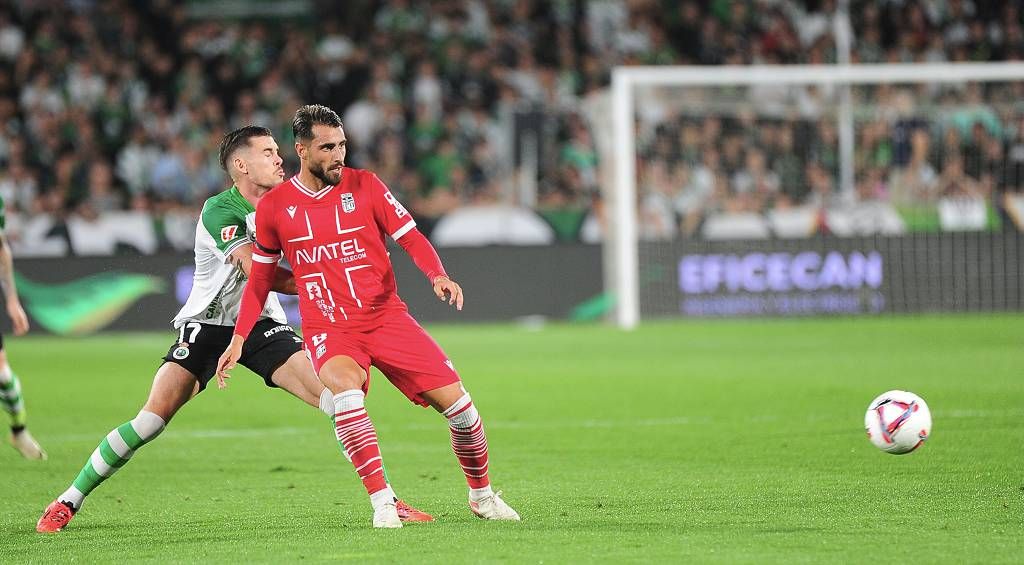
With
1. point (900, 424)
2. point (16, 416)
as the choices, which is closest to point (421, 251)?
point (900, 424)

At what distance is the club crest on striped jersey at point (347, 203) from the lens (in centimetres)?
701

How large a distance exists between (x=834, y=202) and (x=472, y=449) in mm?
15709

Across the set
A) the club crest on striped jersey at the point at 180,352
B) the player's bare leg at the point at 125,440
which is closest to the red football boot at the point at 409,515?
the player's bare leg at the point at 125,440

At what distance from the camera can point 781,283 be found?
21859 millimetres

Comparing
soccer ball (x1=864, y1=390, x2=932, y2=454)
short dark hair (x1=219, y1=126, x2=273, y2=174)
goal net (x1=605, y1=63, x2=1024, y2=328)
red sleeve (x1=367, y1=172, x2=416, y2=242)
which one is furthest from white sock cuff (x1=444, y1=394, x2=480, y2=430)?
goal net (x1=605, y1=63, x2=1024, y2=328)

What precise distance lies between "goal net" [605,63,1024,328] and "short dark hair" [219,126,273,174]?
1349 centimetres

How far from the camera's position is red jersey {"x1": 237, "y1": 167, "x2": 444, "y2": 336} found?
276 inches

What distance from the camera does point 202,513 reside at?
7695 millimetres

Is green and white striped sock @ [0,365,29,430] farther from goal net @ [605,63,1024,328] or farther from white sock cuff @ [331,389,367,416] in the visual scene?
goal net @ [605,63,1024,328]

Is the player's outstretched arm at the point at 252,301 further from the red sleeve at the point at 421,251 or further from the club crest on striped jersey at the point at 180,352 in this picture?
the red sleeve at the point at 421,251

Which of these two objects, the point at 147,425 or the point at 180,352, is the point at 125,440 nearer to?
the point at 147,425

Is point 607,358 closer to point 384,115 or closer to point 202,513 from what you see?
point 384,115

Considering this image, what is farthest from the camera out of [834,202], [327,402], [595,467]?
[834,202]

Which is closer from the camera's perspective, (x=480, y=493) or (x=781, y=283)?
(x=480, y=493)
